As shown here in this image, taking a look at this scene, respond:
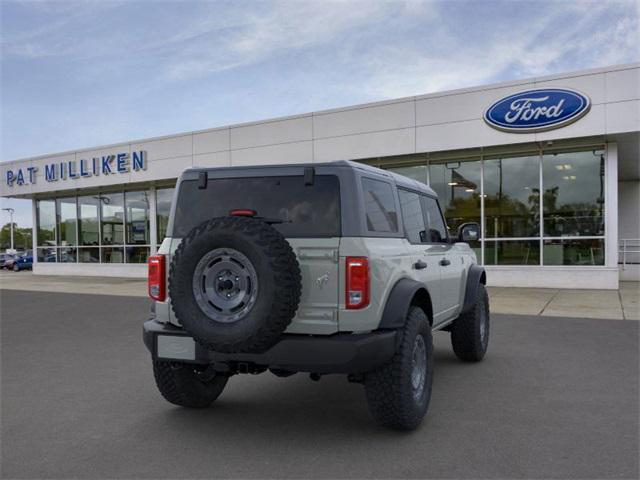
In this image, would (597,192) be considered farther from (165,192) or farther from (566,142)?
(165,192)

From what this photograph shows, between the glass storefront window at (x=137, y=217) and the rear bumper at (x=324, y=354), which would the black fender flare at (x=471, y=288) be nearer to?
the rear bumper at (x=324, y=354)

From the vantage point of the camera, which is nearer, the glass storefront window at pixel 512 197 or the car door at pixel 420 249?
the car door at pixel 420 249

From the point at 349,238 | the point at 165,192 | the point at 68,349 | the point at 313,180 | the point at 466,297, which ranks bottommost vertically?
the point at 68,349

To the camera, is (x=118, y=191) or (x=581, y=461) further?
(x=118, y=191)

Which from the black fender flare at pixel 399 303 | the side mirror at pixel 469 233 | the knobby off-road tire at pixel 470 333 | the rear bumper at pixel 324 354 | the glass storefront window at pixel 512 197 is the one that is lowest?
the knobby off-road tire at pixel 470 333

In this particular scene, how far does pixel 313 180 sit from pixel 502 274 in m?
Result: 12.9

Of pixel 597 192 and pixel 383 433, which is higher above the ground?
pixel 597 192

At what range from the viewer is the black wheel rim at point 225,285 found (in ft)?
12.1

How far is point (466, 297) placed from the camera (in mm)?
6176

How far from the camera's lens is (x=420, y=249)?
4.86 meters

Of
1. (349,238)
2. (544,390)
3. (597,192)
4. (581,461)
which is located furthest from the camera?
(597,192)

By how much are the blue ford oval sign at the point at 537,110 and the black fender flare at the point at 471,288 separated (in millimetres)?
9417

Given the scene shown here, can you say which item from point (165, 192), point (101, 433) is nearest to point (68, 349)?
point (101, 433)

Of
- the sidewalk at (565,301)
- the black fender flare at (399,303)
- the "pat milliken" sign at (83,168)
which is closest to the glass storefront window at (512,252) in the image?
the sidewalk at (565,301)
